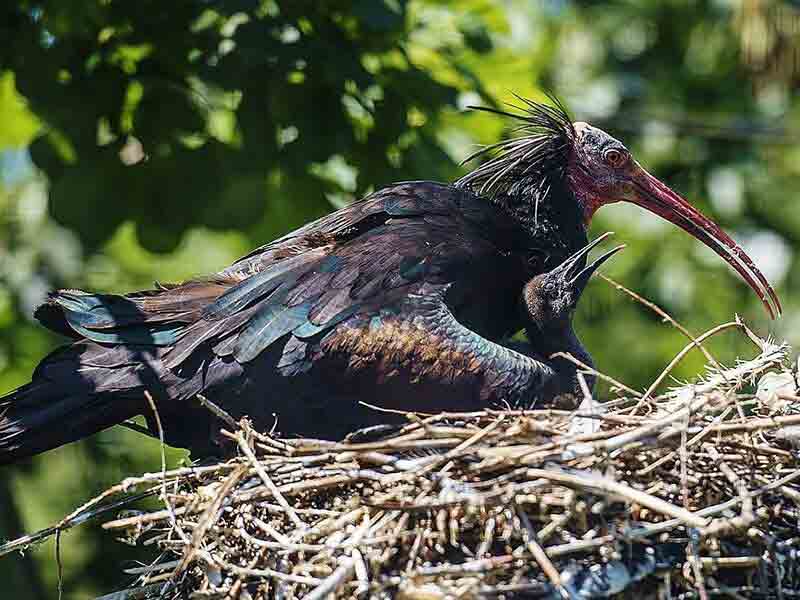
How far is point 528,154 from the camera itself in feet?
21.5

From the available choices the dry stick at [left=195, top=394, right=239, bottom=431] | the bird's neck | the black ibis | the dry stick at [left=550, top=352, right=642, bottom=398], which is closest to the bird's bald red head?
the bird's neck

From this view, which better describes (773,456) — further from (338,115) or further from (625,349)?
(625,349)

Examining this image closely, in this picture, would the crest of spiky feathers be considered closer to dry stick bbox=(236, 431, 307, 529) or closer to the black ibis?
the black ibis

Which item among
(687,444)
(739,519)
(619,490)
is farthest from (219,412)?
(739,519)

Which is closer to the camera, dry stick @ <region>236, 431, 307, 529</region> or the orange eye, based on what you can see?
dry stick @ <region>236, 431, 307, 529</region>

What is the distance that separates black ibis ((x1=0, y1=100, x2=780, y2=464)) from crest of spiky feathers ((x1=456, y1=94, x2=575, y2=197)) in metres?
0.64

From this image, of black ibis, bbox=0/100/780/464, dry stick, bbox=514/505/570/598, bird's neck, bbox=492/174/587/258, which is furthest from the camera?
bird's neck, bbox=492/174/587/258

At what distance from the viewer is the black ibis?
5406mm

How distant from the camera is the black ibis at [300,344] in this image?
541 cm

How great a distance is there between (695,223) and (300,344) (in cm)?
237

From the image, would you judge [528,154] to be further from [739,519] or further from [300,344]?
[739,519]

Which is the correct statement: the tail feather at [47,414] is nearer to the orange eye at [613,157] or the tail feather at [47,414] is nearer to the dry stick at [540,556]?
the dry stick at [540,556]

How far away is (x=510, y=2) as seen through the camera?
10.9m

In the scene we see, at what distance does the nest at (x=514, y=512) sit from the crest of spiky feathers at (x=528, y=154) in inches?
69.5
